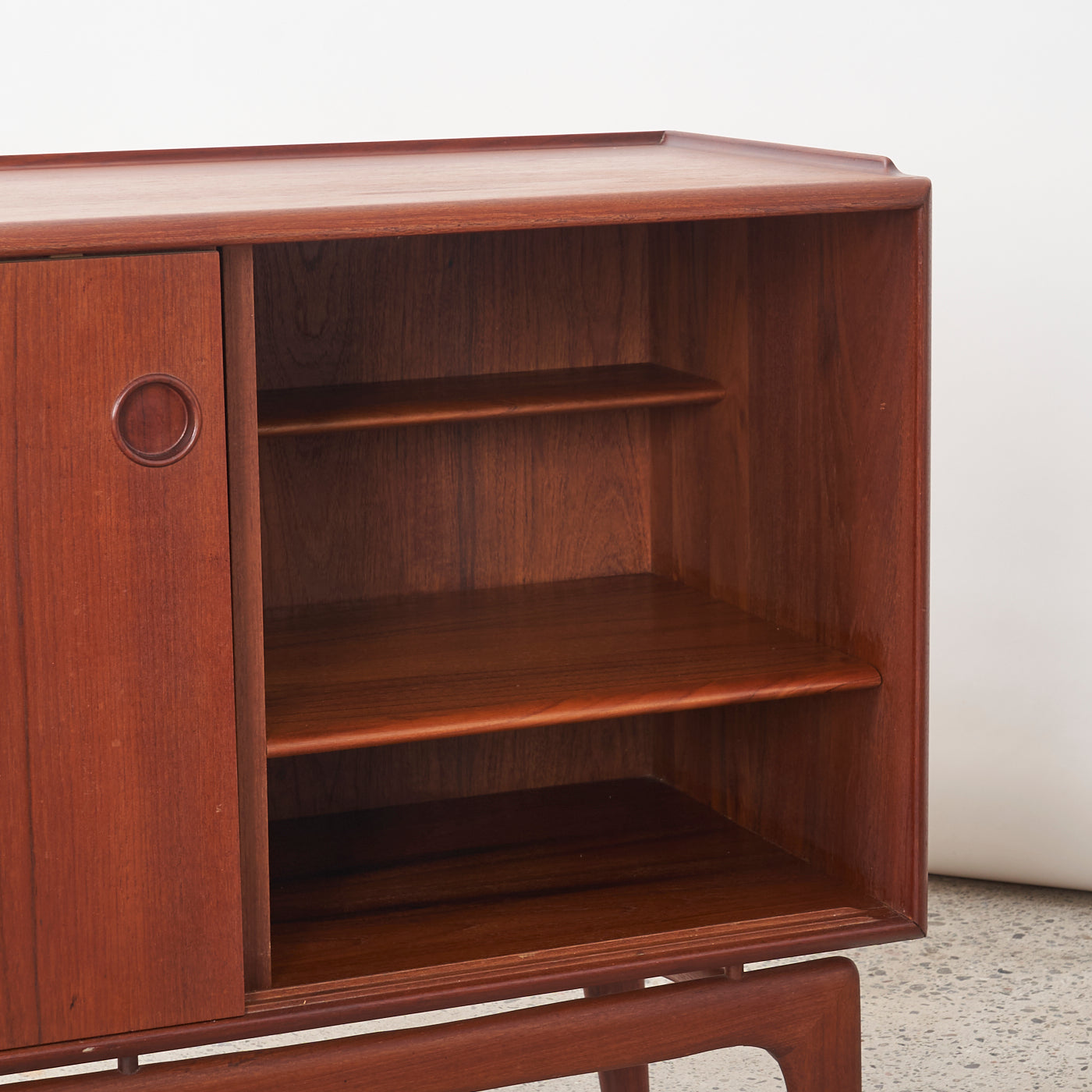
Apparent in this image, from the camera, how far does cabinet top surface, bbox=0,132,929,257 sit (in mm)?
1256

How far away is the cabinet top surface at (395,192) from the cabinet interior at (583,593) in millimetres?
88

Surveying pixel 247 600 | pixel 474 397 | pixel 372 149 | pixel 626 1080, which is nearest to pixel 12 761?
pixel 247 600

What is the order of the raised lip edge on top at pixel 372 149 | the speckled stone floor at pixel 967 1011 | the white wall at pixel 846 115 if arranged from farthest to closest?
1. the white wall at pixel 846 115
2. the speckled stone floor at pixel 967 1011
3. the raised lip edge on top at pixel 372 149

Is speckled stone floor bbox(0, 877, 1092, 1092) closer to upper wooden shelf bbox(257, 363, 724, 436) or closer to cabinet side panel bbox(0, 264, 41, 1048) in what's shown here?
upper wooden shelf bbox(257, 363, 724, 436)

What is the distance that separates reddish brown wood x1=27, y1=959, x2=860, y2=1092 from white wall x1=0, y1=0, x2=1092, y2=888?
1689 mm

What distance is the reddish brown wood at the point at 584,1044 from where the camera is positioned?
1407mm

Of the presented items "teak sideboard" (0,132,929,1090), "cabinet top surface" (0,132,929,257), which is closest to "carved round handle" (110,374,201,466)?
"teak sideboard" (0,132,929,1090)

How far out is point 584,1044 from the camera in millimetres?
1487

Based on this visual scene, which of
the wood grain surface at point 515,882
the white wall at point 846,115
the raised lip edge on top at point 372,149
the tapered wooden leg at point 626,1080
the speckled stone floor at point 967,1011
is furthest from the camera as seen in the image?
the white wall at point 846,115

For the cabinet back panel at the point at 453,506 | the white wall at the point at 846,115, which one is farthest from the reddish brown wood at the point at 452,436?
the white wall at the point at 846,115

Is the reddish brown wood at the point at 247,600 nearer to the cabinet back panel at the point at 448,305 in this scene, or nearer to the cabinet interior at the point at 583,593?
the cabinet interior at the point at 583,593

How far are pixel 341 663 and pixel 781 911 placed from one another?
0.52 m

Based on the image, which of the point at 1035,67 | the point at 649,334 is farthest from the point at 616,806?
the point at 1035,67

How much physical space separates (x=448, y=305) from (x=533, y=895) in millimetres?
725
